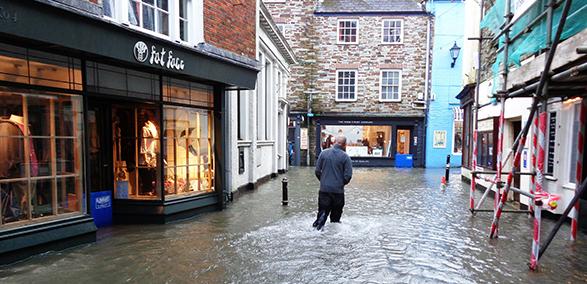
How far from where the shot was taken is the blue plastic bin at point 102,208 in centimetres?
652

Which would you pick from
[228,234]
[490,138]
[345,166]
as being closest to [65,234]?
[228,234]

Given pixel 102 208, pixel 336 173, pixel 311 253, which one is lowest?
pixel 311 253

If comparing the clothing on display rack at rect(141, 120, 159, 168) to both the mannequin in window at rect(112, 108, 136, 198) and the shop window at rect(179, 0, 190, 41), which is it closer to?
the mannequin in window at rect(112, 108, 136, 198)

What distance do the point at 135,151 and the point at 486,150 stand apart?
11087 millimetres

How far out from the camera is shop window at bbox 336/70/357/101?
71.9ft

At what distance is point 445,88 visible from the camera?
21.2 meters

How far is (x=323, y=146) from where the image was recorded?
22000 millimetres

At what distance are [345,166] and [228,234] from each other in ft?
7.88

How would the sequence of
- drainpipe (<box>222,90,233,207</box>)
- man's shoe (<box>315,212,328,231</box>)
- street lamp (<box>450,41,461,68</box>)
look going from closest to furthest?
man's shoe (<box>315,212,328,231</box>) → drainpipe (<box>222,90,233,207</box>) → street lamp (<box>450,41,461,68</box>)

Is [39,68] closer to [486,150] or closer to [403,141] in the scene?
[486,150]

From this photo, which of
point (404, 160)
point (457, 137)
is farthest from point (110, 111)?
point (457, 137)

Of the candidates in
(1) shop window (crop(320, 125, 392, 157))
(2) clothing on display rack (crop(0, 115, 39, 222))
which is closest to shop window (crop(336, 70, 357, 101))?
(1) shop window (crop(320, 125, 392, 157))

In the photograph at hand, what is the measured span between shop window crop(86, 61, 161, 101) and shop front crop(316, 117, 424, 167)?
1565 cm

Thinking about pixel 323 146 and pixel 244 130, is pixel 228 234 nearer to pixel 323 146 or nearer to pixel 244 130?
pixel 244 130
